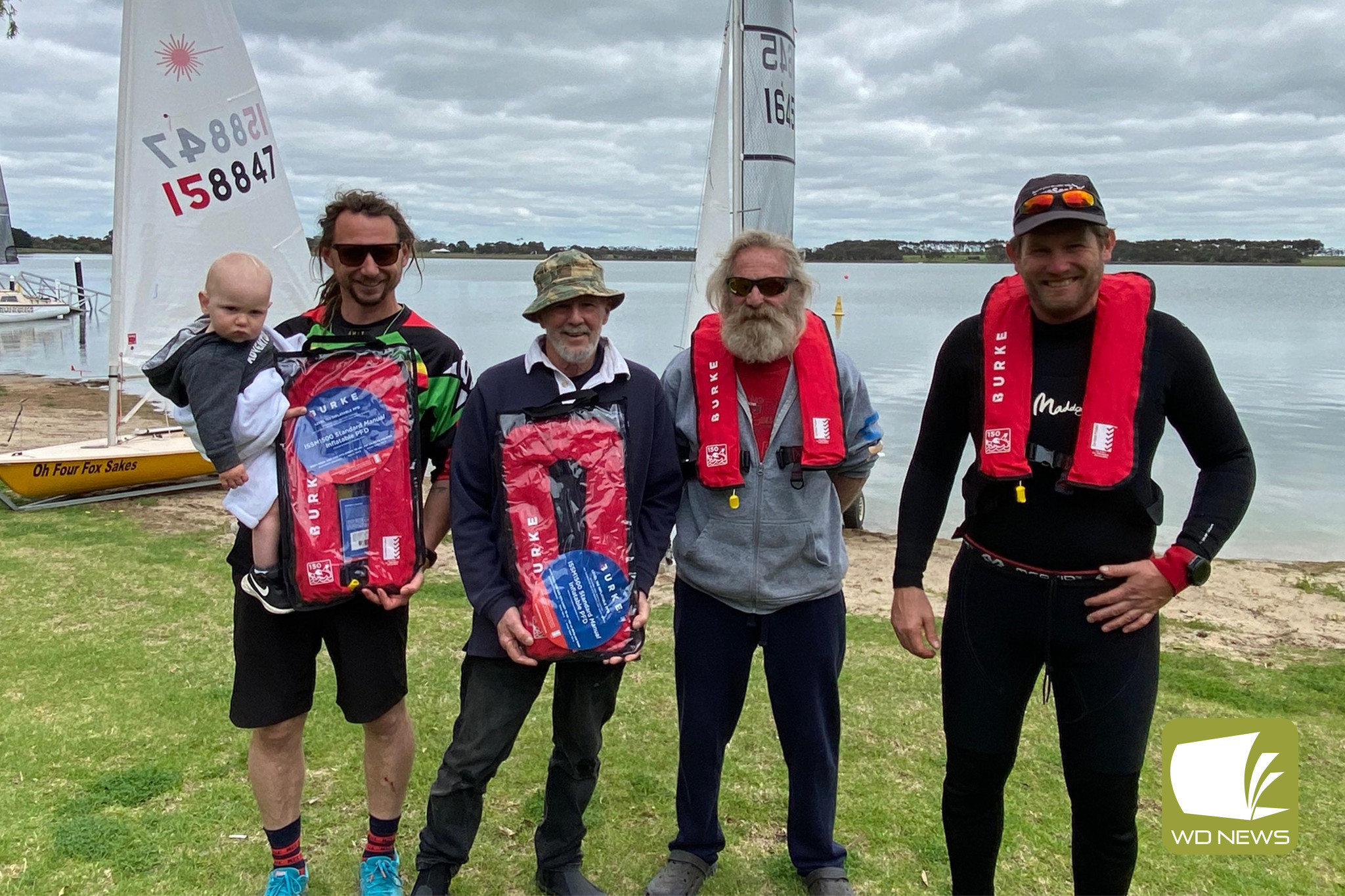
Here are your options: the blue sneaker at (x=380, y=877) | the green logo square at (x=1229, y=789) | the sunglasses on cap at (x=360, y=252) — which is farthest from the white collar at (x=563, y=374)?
the green logo square at (x=1229, y=789)

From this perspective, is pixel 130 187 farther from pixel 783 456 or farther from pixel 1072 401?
pixel 1072 401

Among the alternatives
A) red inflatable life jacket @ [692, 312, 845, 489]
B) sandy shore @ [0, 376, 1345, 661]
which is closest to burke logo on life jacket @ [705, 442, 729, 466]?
red inflatable life jacket @ [692, 312, 845, 489]

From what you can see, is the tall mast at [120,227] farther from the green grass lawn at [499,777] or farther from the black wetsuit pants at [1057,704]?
the black wetsuit pants at [1057,704]

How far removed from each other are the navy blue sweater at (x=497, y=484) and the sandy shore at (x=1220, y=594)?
4020 millimetres

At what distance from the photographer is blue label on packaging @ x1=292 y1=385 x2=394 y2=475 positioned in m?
2.26

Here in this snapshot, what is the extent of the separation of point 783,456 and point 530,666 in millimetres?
864

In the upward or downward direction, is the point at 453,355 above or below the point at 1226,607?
above

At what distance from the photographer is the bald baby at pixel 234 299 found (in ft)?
7.09

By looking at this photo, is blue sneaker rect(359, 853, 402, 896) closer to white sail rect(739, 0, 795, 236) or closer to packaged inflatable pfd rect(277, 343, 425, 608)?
packaged inflatable pfd rect(277, 343, 425, 608)

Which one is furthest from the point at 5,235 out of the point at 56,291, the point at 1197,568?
the point at 1197,568

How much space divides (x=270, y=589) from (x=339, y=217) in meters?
0.98

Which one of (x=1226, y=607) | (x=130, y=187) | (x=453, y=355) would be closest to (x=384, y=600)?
(x=453, y=355)

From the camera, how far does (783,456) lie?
2.47m

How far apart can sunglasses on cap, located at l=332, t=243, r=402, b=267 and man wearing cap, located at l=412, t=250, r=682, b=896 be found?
1.35 feet
